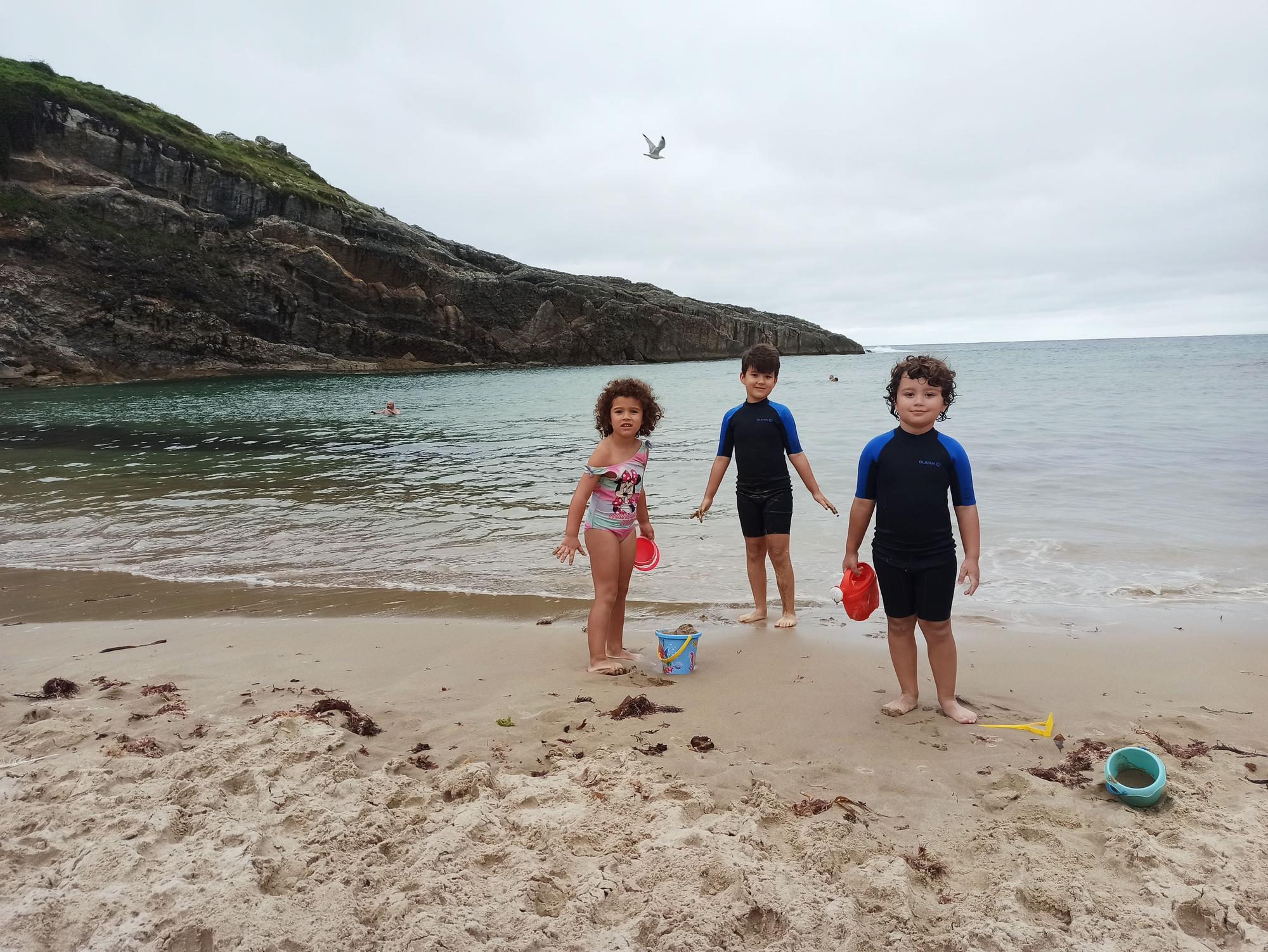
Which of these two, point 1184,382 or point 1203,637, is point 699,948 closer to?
point 1203,637

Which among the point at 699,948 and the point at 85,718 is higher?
the point at 699,948

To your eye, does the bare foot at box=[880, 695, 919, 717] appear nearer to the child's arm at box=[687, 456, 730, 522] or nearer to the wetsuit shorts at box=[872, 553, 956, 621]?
the wetsuit shorts at box=[872, 553, 956, 621]

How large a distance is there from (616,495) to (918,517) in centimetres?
180

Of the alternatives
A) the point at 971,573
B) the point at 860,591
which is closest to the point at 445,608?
the point at 860,591

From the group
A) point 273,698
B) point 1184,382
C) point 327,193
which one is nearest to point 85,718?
point 273,698

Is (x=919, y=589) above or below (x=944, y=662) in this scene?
above

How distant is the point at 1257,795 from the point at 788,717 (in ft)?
6.01

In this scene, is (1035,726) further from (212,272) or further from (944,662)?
(212,272)

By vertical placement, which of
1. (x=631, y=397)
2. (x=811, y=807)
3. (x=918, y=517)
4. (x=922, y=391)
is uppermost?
(x=922, y=391)

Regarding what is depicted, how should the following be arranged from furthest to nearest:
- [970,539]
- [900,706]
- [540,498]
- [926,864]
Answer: [540,498] → [900,706] → [970,539] → [926,864]

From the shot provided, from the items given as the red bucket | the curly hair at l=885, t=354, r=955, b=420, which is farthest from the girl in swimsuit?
the curly hair at l=885, t=354, r=955, b=420

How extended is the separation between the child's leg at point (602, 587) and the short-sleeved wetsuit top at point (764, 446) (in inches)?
53.2

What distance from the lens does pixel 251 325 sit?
51.9 metres

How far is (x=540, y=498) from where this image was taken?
34.3 ft
